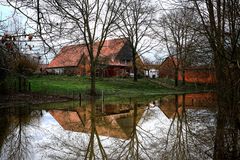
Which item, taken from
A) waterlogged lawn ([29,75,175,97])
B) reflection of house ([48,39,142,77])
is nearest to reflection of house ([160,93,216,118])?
waterlogged lawn ([29,75,175,97])

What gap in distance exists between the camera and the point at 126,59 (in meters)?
65.1

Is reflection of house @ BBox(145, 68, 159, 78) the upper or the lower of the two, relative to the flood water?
upper

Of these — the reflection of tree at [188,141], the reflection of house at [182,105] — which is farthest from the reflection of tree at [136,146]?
the reflection of house at [182,105]

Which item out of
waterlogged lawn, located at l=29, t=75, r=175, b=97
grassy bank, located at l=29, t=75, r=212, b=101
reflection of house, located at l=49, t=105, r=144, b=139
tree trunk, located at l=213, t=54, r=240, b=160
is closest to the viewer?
tree trunk, located at l=213, t=54, r=240, b=160

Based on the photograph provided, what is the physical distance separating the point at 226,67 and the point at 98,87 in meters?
30.9

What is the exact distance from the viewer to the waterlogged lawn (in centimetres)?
3262

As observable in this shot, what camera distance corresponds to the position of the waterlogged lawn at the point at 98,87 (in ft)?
107

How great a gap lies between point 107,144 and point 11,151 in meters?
2.74

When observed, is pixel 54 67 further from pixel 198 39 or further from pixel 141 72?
pixel 198 39

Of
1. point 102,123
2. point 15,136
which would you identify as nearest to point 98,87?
point 102,123

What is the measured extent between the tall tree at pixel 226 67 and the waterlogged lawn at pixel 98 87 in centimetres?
2343

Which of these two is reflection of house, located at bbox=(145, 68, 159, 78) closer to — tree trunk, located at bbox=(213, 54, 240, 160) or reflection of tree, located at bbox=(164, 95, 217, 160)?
reflection of tree, located at bbox=(164, 95, 217, 160)

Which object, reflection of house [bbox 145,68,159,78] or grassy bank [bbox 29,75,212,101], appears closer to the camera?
grassy bank [bbox 29,75,212,101]

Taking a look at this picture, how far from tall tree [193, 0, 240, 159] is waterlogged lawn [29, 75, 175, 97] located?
76.9 ft
